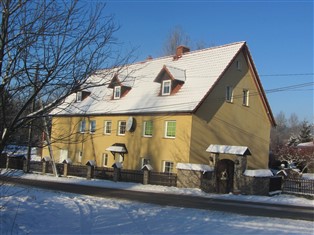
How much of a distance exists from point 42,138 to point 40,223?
11.4 feet

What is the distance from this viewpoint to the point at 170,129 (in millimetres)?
28016

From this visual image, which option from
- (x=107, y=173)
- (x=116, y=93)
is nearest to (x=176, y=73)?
(x=116, y=93)

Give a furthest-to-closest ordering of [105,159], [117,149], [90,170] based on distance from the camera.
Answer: [105,159] < [117,149] < [90,170]

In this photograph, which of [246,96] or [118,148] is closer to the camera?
[118,148]

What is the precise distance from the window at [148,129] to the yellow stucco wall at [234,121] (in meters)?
4.12

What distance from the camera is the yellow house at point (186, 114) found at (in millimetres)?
27094

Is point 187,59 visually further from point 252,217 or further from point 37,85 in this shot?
point 37,85

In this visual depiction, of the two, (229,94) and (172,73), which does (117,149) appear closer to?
(172,73)

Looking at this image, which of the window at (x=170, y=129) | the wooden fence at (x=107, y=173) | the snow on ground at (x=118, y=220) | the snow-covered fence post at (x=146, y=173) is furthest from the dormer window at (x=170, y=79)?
the snow on ground at (x=118, y=220)

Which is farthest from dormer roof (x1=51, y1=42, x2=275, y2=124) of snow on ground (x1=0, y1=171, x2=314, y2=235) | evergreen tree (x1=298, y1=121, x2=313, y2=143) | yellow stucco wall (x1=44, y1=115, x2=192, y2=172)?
evergreen tree (x1=298, y1=121, x2=313, y2=143)

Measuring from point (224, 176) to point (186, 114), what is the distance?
4.90 meters

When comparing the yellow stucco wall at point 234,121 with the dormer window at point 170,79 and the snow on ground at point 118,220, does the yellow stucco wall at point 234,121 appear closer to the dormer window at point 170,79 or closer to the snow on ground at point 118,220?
the dormer window at point 170,79

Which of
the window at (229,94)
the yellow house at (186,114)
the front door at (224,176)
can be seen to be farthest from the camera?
the window at (229,94)

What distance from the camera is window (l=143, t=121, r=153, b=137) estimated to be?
29.4m
